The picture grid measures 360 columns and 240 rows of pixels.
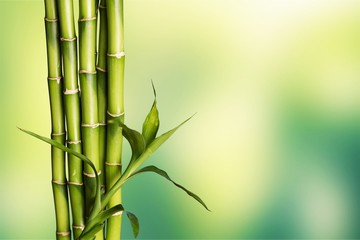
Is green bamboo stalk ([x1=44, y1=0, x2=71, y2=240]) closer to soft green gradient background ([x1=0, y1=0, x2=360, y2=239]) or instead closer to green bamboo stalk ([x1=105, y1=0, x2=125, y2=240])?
green bamboo stalk ([x1=105, y1=0, x2=125, y2=240])

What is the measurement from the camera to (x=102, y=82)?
1.02 m

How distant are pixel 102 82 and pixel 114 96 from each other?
0.13ft

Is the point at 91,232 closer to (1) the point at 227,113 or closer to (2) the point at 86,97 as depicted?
(2) the point at 86,97

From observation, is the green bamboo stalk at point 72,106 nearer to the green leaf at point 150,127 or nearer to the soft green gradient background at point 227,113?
the green leaf at point 150,127

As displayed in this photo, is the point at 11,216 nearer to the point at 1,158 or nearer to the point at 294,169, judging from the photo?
the point at 1,158

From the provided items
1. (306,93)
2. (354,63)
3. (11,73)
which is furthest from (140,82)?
(354,63)

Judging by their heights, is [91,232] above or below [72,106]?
below

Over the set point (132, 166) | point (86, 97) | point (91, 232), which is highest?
point (86, 97)

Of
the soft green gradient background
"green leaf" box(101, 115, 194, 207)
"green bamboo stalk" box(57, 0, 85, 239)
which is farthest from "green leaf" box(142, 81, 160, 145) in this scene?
the soft green gradient background

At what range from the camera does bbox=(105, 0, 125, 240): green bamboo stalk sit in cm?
97

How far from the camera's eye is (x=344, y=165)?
1513mm

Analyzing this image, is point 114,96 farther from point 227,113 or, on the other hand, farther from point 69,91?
point 227,113

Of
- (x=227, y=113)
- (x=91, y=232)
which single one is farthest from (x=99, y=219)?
(x=227, y=113)

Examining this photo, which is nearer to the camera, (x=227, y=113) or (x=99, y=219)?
(x=99, y=219)
